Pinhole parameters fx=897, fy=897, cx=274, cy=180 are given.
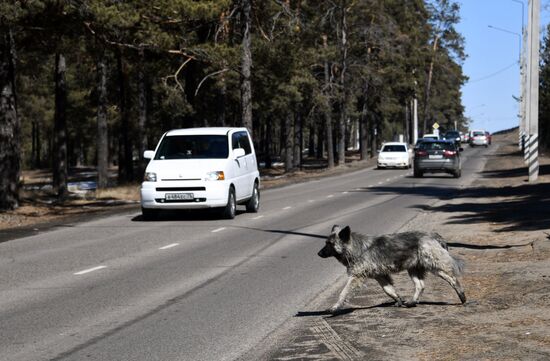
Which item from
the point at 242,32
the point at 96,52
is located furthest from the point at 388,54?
the point at 96,52

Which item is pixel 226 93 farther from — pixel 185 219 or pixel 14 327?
pixel 14 327

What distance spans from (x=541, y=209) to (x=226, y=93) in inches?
1211

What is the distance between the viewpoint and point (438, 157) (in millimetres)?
42562

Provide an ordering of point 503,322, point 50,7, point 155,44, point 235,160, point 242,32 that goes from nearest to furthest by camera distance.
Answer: point 503,322 → point 235,160 → point 50,7 → point 155,44 → point 242,32

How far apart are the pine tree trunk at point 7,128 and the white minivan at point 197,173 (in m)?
5.46

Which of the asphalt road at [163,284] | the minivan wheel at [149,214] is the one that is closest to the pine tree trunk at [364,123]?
the minivan wheel at [149,214]

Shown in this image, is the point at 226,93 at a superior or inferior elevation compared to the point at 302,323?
superior

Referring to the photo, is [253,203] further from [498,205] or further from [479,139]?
[479,139]

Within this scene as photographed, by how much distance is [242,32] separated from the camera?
41.2 metres

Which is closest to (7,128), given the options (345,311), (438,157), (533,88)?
(345,311)

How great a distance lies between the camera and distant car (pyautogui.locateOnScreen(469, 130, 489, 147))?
347 ft

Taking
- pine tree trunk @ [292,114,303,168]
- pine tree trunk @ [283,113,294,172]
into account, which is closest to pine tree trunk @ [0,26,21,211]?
pine tree trunk @ [283,113,294,172]

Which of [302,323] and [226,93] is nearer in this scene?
[302,323]

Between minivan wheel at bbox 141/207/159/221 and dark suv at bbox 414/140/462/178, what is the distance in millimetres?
23085
